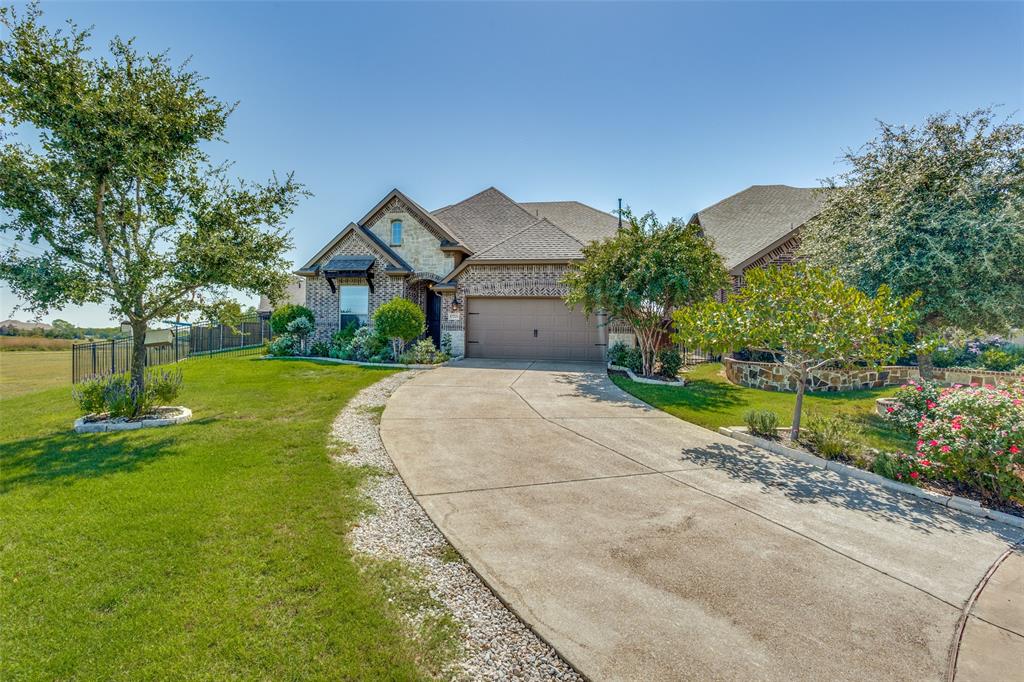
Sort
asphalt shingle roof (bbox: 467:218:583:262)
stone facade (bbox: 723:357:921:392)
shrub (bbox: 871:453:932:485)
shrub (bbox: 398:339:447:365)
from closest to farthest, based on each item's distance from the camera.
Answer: shrub (bbox: 871:453:932:485), stone facade (bbox: 723:357:921:392), shrub (bbox: 398:339:447:365), asphalt shingle roof (bbox: 467:218:583:262)

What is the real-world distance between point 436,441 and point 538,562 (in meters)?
3.42

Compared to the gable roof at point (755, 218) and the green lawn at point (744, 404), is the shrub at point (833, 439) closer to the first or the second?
the green lawn at point (744, 404)

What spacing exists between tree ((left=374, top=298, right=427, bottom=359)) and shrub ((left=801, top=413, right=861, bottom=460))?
11926 mm

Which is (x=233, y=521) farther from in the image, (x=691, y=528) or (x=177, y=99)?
(x=177, y=99)

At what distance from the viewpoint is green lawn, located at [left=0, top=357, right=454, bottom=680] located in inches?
90.8

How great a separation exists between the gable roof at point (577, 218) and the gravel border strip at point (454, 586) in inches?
684

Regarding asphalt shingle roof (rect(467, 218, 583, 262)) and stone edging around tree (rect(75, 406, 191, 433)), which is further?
asphalt shingle roof (rect(467, 218, 583, 262))

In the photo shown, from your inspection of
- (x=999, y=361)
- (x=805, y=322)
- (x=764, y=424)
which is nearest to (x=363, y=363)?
(x=764, y=424)

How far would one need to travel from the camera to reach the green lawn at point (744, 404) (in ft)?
24.8

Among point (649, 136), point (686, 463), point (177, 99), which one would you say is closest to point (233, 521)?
point (686, 463)

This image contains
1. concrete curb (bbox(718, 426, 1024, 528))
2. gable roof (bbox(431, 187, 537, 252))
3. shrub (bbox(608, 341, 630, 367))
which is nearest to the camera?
concrete curb (bbox(718, 426, 1024, 528))

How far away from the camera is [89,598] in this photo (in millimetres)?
2744

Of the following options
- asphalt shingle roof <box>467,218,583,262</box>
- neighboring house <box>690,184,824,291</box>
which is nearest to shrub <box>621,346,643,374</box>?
asphalt shingle roof <box>467,218,583,262</box>

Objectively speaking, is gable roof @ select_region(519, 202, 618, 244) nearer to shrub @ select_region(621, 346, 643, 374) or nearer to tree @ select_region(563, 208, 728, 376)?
shrub @ select_region(621, 346, 643, 374)
